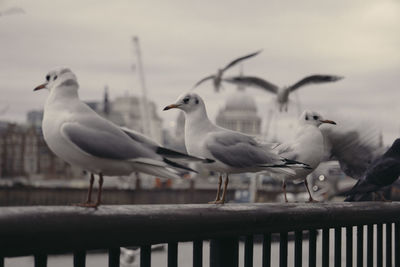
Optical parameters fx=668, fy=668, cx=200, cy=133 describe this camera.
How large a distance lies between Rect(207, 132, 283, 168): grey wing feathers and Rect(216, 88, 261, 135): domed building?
86409 mm

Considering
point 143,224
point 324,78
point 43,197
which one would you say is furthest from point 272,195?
point 143,224

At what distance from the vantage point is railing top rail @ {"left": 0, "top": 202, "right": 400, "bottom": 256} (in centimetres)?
139

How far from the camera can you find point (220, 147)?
7.66 feet

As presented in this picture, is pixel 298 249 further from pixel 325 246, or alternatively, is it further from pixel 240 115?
pixel 240 115

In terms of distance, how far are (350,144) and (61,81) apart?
1.80 metres

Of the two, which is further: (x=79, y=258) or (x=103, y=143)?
(x=103, y=143)

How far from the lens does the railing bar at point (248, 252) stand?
2045 millimetres

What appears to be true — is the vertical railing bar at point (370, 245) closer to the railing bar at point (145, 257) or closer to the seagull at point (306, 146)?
the seagull at point (306, 146)

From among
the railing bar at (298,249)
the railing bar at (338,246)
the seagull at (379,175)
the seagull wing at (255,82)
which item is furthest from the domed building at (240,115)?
the railing bar at (298,249)

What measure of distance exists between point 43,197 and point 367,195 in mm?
40132

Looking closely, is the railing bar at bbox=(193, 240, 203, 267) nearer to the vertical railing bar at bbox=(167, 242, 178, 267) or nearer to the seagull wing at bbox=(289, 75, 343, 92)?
the vertical railing bar at bbox=(167, 242, 178, 267)

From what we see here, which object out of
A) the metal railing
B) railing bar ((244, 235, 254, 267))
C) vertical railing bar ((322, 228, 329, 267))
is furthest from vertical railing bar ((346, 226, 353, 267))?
railing bar ((244, 235, 254, 267))

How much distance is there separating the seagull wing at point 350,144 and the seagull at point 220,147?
811mm

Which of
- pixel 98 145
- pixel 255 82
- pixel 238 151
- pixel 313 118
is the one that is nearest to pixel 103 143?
pixel 98 145
